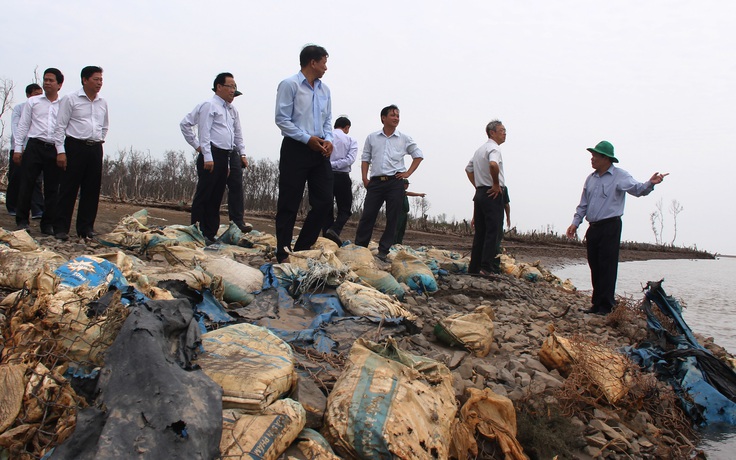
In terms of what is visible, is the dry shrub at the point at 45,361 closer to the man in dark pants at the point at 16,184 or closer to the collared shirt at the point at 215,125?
the collared shirt at the point at 215,125

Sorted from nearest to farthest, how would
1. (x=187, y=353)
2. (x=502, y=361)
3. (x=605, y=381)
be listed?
(x=187, y=353)
(x=605, y=381)
(x=502, y=361)

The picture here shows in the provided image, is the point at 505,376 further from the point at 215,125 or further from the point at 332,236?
the point at 215,125

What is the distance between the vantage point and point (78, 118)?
4617mm

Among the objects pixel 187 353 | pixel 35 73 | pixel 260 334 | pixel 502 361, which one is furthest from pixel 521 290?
pixel 35 73

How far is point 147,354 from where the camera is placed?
1534 millimetres

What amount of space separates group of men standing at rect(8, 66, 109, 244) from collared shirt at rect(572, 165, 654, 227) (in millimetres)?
4648

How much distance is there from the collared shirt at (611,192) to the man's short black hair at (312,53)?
9.09 feet

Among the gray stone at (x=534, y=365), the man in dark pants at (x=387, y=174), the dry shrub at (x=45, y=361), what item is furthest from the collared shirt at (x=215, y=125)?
the gray stone at (x=534, y=365)

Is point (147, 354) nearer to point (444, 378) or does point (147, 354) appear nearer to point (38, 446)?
point (38, 446)

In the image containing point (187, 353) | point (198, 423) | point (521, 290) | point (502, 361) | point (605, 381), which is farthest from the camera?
point (521, 290)

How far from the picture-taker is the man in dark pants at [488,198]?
5.38 m

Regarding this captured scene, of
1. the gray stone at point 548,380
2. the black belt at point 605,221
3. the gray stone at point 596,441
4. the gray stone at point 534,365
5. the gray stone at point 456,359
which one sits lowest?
the gray stone at point 596,441

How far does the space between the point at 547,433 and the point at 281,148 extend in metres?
2.80

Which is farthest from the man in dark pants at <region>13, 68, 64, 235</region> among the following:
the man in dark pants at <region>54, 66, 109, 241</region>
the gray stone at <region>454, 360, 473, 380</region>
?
the gray stone at <region>454, 360, 473, 380</region>
